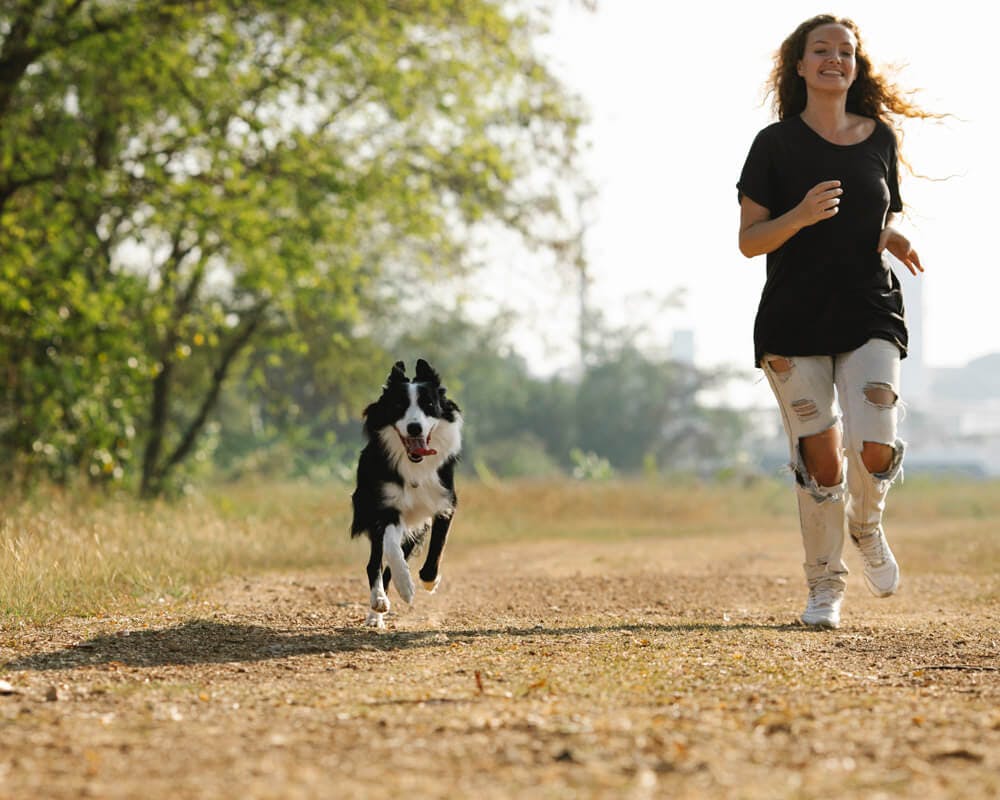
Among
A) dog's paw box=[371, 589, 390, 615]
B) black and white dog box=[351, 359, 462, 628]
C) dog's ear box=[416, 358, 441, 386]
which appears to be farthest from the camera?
dog's ear box=[416, 358, 441, 386]

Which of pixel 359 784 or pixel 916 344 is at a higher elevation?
pixel 916 344

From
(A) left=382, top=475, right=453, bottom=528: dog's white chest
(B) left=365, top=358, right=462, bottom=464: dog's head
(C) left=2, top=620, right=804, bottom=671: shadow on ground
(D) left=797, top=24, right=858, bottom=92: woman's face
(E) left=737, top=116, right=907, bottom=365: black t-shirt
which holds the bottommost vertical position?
(C) left=2, top=620, right=804, bottom=671: shadow on ground

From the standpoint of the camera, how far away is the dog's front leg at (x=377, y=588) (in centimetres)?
632

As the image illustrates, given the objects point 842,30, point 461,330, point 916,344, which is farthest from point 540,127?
point 916,344

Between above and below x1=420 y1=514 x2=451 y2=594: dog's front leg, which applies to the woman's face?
above

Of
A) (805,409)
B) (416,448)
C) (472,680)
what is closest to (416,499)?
(416,448)

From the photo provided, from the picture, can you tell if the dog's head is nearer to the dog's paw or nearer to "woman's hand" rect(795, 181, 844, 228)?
the dog's paw

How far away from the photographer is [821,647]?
535 cm

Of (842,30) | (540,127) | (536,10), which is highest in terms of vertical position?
(536,10)

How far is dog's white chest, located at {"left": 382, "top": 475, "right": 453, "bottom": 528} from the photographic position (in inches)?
261

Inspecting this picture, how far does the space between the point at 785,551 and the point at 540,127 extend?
6774mm

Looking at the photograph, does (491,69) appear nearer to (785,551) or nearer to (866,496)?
(785,551)

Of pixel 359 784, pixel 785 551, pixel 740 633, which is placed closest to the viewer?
pixel 359 784

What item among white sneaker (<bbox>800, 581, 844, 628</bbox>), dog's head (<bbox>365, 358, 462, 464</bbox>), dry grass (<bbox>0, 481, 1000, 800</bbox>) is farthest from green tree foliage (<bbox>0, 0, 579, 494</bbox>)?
white sneaker (<bbox>800, 581, 844, 628</bbox>)
